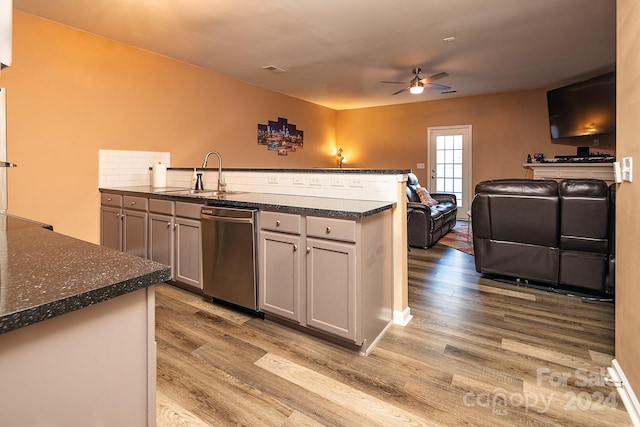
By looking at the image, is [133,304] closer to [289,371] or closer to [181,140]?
[289,371]

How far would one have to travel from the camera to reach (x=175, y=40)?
3.87 m

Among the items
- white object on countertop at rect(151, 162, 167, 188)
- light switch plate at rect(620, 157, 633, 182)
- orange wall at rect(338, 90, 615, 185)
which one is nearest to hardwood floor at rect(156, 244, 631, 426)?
light switch plate at rect(620, 157, 633, 182)

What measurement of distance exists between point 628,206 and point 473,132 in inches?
234

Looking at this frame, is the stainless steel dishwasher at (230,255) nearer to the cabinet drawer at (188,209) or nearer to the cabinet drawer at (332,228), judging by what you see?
the cabinet drawer at (188,209)

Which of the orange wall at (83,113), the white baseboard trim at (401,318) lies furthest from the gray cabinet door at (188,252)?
the white baseboard trim at (401,318)

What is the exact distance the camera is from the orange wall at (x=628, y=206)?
1.55 meters

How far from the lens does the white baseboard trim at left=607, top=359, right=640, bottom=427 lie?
1540mm

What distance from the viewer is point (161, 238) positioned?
3229mm

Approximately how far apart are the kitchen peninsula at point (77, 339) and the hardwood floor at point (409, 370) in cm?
99

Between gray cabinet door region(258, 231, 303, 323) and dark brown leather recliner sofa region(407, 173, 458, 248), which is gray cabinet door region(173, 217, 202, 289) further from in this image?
dark brown leather recliner sofa region(407, 173, 458, 248)

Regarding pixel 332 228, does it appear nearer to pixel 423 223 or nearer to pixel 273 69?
pixel 423 223

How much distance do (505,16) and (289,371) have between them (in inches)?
147

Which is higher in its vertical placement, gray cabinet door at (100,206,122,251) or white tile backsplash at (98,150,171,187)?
white tile backsplash at (98,150,171,187)

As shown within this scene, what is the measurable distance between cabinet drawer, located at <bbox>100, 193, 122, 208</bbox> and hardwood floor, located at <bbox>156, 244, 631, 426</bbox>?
1413mm
